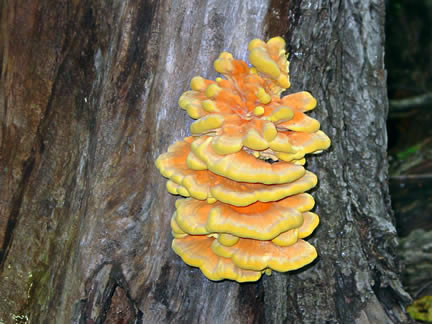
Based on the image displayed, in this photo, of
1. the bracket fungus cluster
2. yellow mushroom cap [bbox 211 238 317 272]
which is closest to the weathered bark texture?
the bracket fungus cluster

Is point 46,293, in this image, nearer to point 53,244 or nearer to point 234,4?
point 53,244

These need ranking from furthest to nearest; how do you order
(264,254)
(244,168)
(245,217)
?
(264,254) → (245,217) → (244,168)

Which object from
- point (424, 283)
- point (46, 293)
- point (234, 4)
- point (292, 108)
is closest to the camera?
point (292, 108)

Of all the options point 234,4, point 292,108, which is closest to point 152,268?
point 292,108

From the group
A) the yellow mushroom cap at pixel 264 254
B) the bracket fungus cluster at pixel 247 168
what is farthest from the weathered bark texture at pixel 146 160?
the yellow mushroom cap at pixel 264 254

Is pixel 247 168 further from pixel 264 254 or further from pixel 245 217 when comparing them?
pixel 264 254

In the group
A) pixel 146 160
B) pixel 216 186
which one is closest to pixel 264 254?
pixel 216 186
